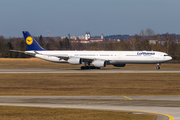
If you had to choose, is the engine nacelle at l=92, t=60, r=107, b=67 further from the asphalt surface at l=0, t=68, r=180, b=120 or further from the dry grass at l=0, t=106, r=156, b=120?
the dry grass at l=0, t=106, r=156, b=120

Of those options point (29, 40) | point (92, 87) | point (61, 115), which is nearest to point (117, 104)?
point (61, 115)

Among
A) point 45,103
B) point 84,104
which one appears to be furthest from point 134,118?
point 45,103

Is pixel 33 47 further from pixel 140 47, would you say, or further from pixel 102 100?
pixel 140 47

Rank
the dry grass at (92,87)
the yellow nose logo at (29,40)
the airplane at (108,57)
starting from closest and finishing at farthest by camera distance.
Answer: the dry grass at (92,87)
the airplane at (108,57)
the yellow nose logo at (29,40)

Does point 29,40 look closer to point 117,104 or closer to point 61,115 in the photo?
point 117,104

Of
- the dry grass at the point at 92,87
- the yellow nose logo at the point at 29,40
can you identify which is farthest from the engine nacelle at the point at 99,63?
the yellow nose logo at the point at 29,40

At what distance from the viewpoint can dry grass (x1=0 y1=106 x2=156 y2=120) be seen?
17.7m

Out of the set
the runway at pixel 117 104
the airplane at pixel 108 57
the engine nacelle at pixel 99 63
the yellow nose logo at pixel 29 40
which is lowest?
the runway at pixel 117 104

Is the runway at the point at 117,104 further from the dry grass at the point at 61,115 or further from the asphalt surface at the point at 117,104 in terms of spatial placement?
the dry grass at the point at 61,115

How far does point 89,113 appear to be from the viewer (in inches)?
751

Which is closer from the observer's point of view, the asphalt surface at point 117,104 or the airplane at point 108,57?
the asphalt surface at point 117,104

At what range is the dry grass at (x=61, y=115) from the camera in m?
17.7

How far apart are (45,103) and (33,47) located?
51.0m

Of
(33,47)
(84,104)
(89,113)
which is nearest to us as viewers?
(89,113)
